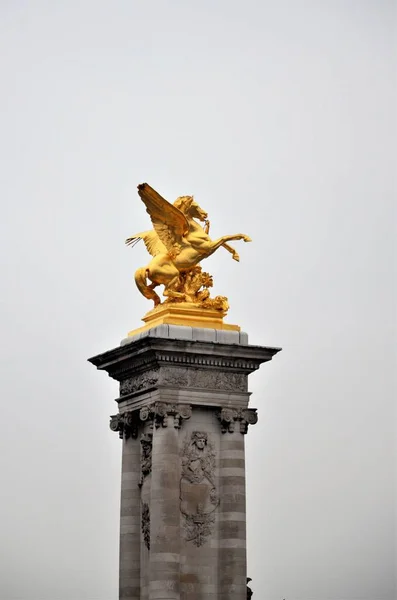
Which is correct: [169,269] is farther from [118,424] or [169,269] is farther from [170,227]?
[118,424]

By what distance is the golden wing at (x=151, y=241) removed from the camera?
48969mm

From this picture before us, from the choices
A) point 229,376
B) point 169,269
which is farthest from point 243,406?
point 169,269

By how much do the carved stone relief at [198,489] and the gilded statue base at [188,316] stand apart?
8.89 ft

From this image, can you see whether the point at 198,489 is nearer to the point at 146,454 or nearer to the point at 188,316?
the point at 146,454

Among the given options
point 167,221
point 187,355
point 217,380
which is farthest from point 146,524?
point 167,221

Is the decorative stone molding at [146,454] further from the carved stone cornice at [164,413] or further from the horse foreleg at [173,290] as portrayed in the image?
the horse foreleg at [173,290]

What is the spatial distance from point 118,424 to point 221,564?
4.65 meters

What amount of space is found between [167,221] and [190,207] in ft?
2.22

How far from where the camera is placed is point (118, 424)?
49031mm

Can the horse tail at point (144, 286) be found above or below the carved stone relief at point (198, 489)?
above

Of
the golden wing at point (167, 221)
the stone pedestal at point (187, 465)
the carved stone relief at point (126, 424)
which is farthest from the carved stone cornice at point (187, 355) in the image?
the golden wing at point (167, 221)

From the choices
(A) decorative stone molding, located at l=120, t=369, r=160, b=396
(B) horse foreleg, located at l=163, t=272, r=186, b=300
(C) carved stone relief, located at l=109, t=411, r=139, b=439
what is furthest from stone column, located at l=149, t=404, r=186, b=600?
(B) horse foreleg, located at l=163, t=272, r=186, b=300

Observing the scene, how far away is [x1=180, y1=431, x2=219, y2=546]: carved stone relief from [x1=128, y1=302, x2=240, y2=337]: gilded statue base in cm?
271

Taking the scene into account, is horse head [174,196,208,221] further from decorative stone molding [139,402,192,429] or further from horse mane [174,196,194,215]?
decorative stone molding [139,402,192,429]
